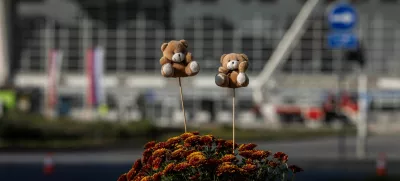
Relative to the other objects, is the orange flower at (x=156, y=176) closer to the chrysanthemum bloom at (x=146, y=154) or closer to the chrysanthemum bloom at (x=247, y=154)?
the chrysanthemum bloom at (x=146, y=154)

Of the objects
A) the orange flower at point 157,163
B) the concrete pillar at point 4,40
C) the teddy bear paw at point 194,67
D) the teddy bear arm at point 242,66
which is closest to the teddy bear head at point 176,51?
the teddy bear paw at point 194,67

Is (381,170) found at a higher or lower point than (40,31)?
lower

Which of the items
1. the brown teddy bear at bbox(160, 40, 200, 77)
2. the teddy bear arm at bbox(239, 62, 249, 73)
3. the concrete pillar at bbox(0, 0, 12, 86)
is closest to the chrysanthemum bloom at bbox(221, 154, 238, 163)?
the teddy bear arm at bbox(239, 62, 249, 73)

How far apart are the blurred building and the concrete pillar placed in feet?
11.8

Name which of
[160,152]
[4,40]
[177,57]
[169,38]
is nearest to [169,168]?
[160,152]

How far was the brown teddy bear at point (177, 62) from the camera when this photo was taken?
38.5 ft

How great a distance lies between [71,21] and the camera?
3103 inches

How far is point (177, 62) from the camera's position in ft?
38.7

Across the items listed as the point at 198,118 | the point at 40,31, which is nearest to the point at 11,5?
the point at 40,31

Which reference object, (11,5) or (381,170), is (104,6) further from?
(381,170)

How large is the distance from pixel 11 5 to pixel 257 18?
19.8 meters

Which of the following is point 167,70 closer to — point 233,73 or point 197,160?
point 233,73

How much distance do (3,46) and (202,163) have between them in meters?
64.4

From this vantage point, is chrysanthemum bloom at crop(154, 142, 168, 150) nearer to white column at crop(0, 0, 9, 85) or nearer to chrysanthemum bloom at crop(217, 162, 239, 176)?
chrysanthemum bloom at crop(217, 162, 239, 176)
